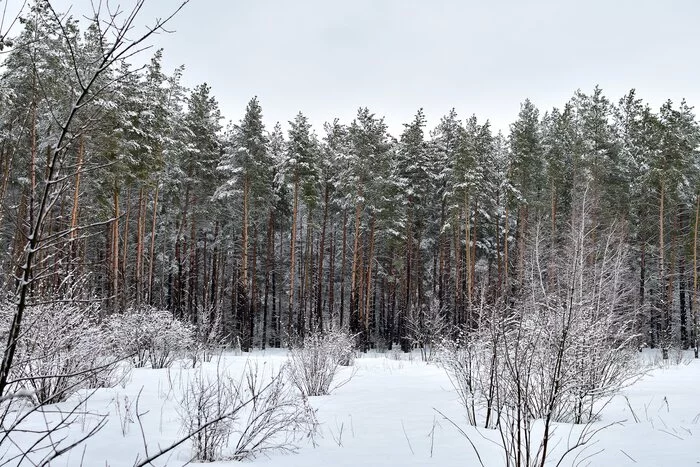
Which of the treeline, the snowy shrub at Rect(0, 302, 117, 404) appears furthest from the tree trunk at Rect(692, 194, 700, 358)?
the snowy shrub at Rect(0, 302, 117, 404)

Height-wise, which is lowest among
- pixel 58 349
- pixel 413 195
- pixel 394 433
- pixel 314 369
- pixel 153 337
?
pixel 394 433

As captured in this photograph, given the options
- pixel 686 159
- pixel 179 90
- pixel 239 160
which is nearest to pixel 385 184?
pixel 239 160

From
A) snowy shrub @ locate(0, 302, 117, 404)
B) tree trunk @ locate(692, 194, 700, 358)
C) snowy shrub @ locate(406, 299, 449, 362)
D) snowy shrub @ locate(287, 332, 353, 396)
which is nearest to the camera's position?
snowy shrub @ locate(0, 302, 117, 404)

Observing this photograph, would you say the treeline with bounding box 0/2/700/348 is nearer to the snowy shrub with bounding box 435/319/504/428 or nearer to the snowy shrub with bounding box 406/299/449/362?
the snowy shrub with bounding box 406/299/449/362

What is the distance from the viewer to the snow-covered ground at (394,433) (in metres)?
4.44

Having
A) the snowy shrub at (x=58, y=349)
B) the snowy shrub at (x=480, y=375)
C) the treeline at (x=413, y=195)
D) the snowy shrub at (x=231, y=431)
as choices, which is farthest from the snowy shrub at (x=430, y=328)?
the snowy shrub at (x=58, y=349)

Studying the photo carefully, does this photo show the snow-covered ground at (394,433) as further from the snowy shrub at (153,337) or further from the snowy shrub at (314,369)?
the snowy shrub at (153,337)

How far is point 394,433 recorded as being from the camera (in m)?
5.52

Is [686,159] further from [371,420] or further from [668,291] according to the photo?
[371,420]

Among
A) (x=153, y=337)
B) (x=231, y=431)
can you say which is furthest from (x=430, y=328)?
(x=231, y=431)

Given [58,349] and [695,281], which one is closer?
A: [58,349]

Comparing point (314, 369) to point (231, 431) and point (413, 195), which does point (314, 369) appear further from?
point (413, 195)

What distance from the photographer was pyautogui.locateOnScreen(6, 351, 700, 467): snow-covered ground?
4.44 metres

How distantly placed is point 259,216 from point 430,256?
1346cm
